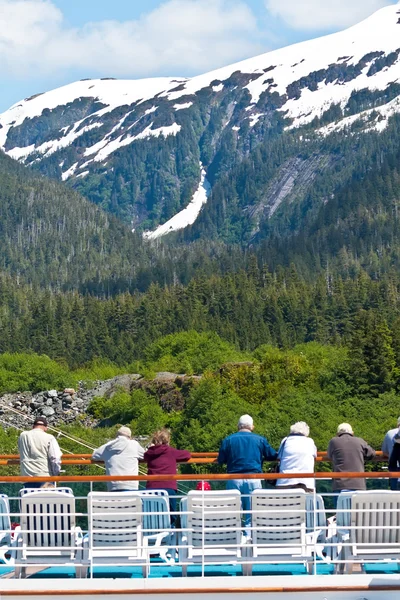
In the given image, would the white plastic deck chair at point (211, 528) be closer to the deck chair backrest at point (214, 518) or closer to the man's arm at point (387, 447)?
the deck chair backrest at point (214, 518)

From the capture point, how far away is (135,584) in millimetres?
15891

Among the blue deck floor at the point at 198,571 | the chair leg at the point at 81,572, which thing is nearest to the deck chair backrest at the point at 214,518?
the blue deck floor at the point at 198,571

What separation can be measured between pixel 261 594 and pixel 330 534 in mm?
1423

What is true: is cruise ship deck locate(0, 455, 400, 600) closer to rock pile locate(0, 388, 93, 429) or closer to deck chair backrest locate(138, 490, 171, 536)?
deck chair backrest locate(138, 490, 171, 536)

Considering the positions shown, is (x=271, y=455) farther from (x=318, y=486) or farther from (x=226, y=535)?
(x=318, y=486)

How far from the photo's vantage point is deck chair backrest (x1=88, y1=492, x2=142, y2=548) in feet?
49.9

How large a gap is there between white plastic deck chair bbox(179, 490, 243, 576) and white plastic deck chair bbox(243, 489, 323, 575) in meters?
0.23

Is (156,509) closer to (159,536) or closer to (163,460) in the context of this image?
(159,536)

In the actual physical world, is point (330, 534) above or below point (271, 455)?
below

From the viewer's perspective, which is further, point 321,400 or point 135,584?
point 321,400

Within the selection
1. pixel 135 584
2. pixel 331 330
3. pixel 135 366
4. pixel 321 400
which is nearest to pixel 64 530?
pixel 135 584

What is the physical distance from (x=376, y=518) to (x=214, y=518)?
2.13 meters

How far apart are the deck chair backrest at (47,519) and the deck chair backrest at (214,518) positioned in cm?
157

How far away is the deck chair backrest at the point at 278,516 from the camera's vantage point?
599 inches
